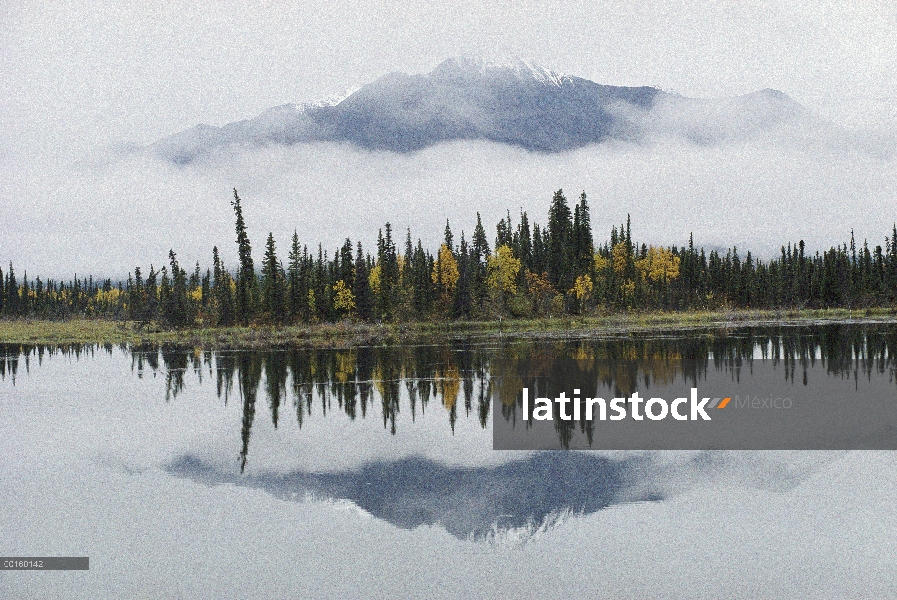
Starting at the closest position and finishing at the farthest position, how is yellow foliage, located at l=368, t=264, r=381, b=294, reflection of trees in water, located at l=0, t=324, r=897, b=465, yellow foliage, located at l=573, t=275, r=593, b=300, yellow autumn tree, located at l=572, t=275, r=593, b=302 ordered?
reflection of trees in water, located at l=0, t=324, r=897, b=465, yellow foliage, located at l=368, t=264, r=381, b=294, yellow autumn tree, located at l=572, t=275, r=593, b=302, yellow foliage, located at l=573, t=275, r=593, b=300

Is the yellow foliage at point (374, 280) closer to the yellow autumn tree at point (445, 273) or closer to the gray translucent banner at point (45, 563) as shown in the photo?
the yellow autumn tree at point (445, 273)

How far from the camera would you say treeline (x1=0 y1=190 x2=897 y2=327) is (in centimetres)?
11319

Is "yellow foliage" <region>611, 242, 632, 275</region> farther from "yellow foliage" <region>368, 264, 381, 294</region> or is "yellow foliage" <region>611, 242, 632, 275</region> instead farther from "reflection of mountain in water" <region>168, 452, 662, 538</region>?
"reflection of mountain in water" <region>168, 452, 662, 538</region>

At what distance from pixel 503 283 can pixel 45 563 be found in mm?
105555

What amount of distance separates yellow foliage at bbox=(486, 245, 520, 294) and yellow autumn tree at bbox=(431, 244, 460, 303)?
5.75m

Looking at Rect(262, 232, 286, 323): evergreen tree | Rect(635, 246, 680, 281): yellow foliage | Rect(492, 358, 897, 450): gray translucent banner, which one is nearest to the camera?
Rect(492, 358, 897, 450): gray translucent banner

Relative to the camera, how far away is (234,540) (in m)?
14.5

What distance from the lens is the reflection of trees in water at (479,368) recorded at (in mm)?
30297

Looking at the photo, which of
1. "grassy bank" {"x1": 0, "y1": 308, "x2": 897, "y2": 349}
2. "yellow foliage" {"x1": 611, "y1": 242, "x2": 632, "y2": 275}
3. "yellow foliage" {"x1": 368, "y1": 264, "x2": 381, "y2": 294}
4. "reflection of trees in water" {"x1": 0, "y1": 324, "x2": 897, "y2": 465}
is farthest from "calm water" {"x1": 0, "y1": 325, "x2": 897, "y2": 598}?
"yellow foliage" {"x1": 611, "y1": 242, "x2": 632, "y2": 275}

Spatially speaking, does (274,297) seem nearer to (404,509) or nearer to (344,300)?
(344,300)

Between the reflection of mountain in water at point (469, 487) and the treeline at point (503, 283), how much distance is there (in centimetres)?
9033

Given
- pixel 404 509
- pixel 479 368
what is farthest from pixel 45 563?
pixel 479 368

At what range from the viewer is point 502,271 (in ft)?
403

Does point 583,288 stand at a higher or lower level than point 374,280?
lower
